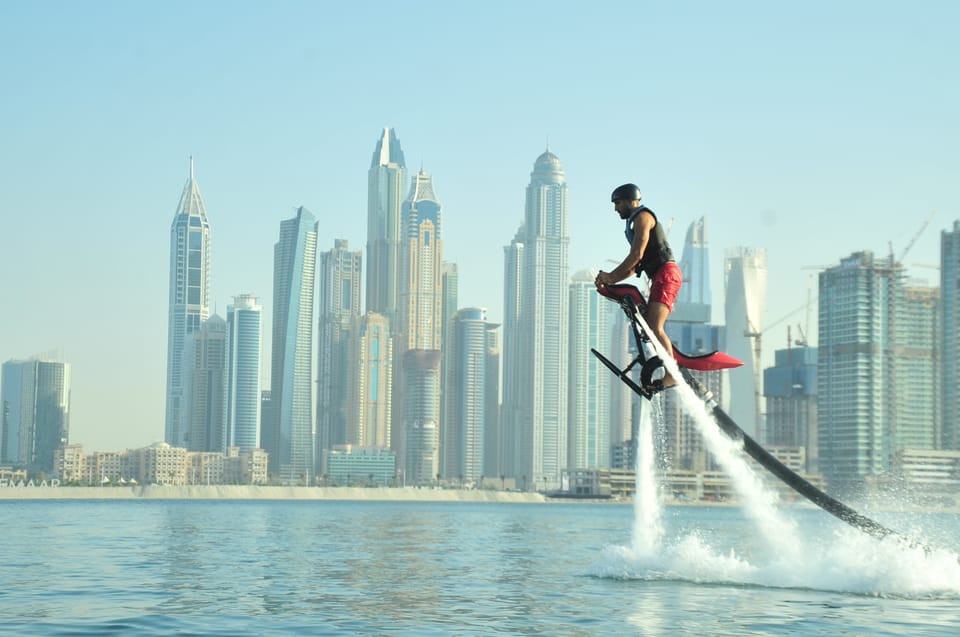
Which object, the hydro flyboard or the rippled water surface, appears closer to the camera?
the hydro flyboard

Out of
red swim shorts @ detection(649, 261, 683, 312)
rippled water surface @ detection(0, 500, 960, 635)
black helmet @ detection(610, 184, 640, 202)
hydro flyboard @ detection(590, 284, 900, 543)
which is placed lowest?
rippled water surface @ detection(0, 500, 960, 635)

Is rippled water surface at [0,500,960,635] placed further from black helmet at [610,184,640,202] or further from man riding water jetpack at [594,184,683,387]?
black helmet at [610,184,640,202]

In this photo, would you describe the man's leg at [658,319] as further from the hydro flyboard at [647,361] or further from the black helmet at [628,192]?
the black helmet at [628,192]

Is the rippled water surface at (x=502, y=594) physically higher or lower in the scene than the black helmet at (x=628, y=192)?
lower

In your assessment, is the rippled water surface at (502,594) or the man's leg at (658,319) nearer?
the man's leg at (658,319)

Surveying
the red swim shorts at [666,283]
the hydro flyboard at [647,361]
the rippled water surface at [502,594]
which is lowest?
the rippled water surface at [502,594]

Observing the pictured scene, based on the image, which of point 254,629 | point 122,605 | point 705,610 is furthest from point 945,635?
point 122,605

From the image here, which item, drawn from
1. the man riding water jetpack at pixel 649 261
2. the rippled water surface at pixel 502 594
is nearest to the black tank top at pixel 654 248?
the man riding water jetpack at pixel 649 261

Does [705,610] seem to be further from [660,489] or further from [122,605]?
[122,605]

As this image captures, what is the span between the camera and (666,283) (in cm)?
1981

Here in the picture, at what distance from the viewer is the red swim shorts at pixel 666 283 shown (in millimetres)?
19828

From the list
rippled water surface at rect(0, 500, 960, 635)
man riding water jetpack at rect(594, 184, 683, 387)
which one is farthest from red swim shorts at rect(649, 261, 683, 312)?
rippled water surface at rect(0, 500, 960, 635)

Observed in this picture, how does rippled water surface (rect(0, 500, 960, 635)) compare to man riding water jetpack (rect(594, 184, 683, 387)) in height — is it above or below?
below

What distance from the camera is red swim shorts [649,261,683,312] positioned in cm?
1983
